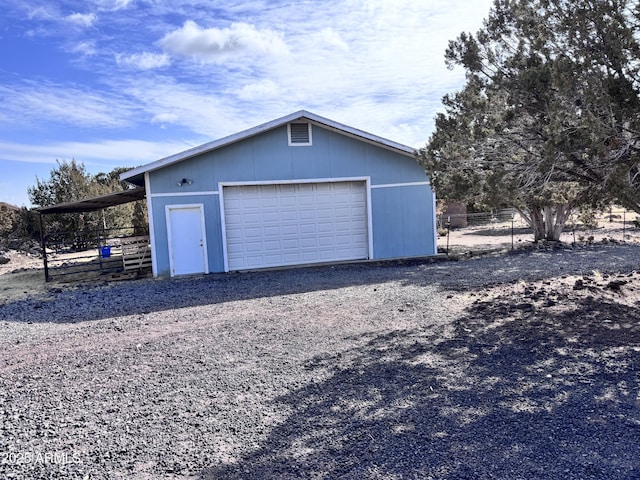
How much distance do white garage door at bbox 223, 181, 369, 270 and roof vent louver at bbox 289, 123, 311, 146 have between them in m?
1.23

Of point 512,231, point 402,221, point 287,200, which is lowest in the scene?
point 512,231

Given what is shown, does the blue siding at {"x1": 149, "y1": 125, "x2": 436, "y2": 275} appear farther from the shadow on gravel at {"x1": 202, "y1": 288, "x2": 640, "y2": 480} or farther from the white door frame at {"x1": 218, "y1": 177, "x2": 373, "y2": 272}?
the shadow on gravel at {"x1": 202, "y1": 288, "x2": 640, "y2": 480}

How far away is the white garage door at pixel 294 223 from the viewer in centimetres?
1310

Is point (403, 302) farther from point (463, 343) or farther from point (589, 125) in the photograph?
point (589, 125)

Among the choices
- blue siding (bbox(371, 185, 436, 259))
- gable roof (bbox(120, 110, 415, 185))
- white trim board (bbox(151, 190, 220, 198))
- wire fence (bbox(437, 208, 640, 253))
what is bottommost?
wire fence (bbox(437, 208, 640, 253))

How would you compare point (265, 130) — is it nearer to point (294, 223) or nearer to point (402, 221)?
Answer: point (294, 223)

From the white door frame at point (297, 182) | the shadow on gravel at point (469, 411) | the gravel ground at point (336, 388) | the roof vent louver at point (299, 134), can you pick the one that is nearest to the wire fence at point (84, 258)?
the white door frame at point (297, 182)

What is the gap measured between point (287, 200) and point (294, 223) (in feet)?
2.32

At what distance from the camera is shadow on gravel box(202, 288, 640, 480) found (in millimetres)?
2855

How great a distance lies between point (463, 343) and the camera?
5383mm

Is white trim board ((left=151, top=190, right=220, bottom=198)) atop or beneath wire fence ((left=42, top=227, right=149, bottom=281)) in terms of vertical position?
atop

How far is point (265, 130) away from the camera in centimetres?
1281

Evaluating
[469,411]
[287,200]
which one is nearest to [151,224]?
[287,200]

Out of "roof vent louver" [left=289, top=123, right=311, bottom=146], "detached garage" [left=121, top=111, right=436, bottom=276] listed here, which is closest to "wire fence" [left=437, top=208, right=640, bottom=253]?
"detached garage" [left=121, top=111, right=436, bottom=276]
